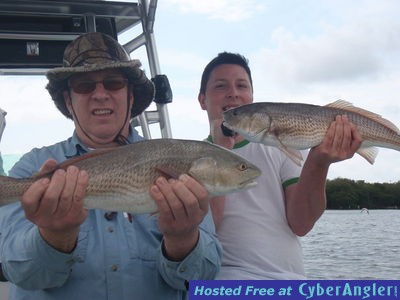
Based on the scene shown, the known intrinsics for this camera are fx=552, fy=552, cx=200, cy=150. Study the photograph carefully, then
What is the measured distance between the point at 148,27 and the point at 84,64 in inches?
115

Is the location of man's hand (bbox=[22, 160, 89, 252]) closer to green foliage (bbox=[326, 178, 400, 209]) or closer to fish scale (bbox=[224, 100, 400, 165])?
Answer: fish scale (bbox=[224, 100, 400, 165])

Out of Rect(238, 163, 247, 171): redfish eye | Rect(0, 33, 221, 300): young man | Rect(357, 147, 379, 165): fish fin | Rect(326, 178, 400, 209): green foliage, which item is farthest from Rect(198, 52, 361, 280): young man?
Rect(326, 178, 400, 209): green foliage

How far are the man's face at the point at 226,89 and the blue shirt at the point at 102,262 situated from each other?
136cm

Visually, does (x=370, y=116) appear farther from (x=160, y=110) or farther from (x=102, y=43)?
(x=160, y=110)

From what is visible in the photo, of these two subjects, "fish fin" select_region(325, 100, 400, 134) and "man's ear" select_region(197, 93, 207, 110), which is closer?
"fish fin" select_region(325, 100, 400, 134)

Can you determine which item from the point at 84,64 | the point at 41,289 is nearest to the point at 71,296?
the point at 41,289

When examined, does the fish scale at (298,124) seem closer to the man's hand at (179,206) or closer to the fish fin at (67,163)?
the man's hand at (179,206)

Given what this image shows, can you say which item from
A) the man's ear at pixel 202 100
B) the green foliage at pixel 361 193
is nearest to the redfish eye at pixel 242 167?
the man's ear at pixel 202 100

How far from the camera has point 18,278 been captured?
2.99 m

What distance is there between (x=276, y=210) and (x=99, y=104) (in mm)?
1515

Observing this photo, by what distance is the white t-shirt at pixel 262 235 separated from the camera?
3871 mm

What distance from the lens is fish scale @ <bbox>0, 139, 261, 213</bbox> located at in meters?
2.95

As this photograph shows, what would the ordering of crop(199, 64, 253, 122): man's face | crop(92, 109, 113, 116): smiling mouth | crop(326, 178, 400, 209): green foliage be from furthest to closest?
1. crop(326, 178, 400, 209): green foliage
2. crop(199, 64, 253, 122): man's face
3. crop(92, 109, 113, 116): smiling mouth

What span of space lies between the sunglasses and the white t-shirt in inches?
47.6
